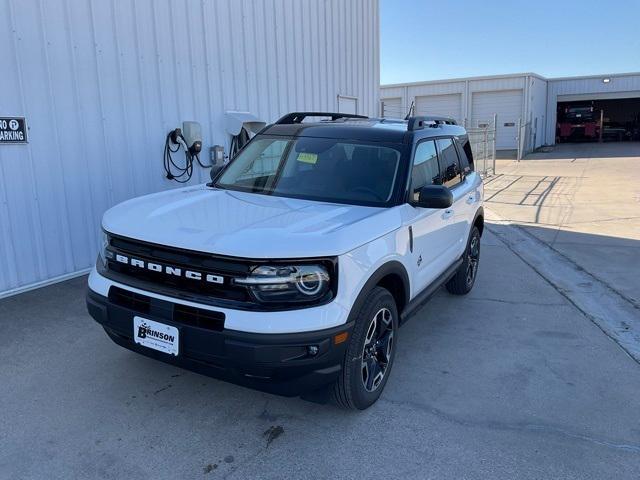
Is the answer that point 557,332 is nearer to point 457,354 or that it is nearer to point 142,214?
point 457,354

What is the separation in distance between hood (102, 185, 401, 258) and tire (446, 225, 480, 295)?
2189 mm

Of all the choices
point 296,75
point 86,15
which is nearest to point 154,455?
point 86,15

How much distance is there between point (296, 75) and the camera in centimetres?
964

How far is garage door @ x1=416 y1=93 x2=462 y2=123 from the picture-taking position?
3224cm

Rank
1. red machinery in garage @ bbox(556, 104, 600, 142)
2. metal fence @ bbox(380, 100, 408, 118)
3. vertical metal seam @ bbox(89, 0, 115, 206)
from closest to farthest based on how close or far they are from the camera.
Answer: vertical metal seam @ bbox(89, 0, 115, 206)
metal fence @ bbox(380, 100, 408, 118)
red machinery in garage @ bbox(556, 104, 600, 142)

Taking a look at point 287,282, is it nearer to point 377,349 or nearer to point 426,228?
point 377,349

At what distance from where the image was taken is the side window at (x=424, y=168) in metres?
→ 3.85

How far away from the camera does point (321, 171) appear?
3963 mm

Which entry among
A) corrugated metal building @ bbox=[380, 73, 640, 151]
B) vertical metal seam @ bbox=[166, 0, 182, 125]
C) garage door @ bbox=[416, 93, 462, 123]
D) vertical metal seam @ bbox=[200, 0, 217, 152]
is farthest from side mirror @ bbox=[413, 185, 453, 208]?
garage door @ bbox=[416, 93, 462, 123]

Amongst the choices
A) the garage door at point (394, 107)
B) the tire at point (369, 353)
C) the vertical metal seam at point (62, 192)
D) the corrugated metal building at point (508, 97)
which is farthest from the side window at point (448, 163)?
the garage door at point (394, 107)

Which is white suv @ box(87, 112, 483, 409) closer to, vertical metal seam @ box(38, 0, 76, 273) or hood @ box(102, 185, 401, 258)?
hood @ box(102, 185, 401, 258)

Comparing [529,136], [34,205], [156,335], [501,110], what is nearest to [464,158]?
[156,335]

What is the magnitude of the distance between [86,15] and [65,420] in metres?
4.49

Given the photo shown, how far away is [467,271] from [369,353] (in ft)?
8.49
